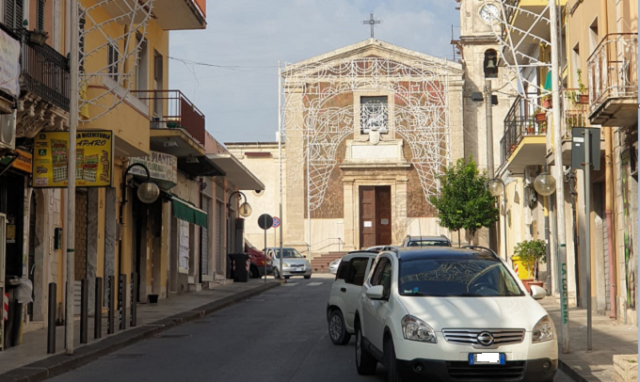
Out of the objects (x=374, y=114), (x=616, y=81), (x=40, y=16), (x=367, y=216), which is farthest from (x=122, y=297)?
(x=367, y=216)

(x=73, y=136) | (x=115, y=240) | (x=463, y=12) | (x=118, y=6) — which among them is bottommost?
(x=115, y=240)

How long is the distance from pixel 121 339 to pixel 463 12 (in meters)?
41.2

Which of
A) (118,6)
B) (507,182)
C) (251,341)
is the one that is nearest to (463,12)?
(507,182)

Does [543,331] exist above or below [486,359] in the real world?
above

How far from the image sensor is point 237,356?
1350 centimetres

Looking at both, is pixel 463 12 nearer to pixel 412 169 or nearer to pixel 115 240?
pixel 412 169

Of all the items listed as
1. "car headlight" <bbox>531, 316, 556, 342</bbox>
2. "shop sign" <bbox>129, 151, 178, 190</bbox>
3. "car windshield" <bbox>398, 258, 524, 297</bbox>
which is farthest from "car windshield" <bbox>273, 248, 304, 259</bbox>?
"car headlight" <bbox>531, 316, 556, 342</bbox>

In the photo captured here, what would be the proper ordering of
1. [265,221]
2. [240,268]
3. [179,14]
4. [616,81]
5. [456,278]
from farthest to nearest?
[240,268], [265,221], [179,14], [616,81], [456,278]

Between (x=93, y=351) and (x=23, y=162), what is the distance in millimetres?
4152

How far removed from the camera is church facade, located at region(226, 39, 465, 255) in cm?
5169

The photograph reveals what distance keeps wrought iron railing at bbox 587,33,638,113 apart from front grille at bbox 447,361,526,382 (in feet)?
24.2

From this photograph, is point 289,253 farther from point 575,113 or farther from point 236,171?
point 575,113

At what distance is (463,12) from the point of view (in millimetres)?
52750

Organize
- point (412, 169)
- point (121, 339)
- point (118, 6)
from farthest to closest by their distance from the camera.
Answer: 1. point (412, 169)
2. point (118, 6)
3. point (121, 339)
